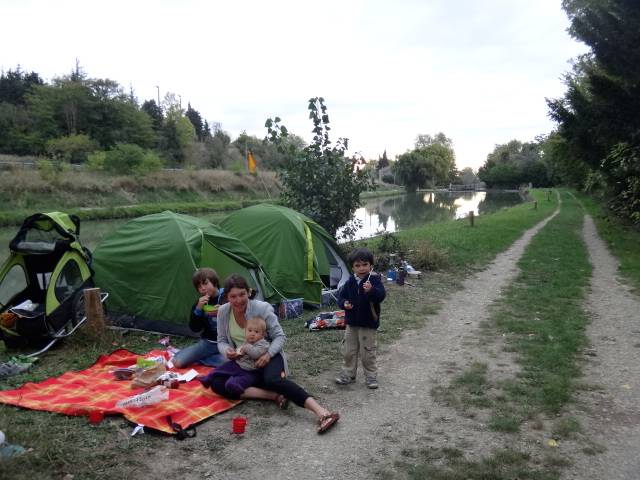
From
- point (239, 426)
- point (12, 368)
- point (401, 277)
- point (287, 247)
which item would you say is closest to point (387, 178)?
point (401, 277)

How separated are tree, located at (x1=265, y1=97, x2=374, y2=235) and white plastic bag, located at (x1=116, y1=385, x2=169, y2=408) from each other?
269 inches

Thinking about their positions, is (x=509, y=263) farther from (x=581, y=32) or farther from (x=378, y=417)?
(x=378, y=417)

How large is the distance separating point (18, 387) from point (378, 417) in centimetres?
355

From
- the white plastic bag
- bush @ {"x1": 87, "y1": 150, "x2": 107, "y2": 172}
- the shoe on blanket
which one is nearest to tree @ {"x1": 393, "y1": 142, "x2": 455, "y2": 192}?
bush @ {"x1": 87, "y1": 150, "x2": 107, "y2": 172}

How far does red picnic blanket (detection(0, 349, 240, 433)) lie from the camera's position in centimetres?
439

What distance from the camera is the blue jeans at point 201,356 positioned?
569cm

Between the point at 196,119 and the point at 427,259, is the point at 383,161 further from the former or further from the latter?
the point at 427,259

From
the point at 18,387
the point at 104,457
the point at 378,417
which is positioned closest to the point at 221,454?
the point at 104,457

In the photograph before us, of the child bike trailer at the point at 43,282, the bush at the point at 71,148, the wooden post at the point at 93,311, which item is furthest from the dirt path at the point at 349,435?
the bush at the point at 71,148

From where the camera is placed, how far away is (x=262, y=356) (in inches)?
187

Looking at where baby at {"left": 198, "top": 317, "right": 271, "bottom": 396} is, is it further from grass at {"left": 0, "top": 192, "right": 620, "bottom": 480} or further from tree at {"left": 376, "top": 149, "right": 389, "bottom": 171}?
tree at {"left": 376, "top": 149, "right": 389, "bottom": 171}

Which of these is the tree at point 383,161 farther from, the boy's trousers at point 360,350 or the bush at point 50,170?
the boy's trousers at point 360,350

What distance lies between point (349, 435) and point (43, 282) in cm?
485

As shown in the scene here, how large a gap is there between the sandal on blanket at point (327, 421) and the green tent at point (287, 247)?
367cm
